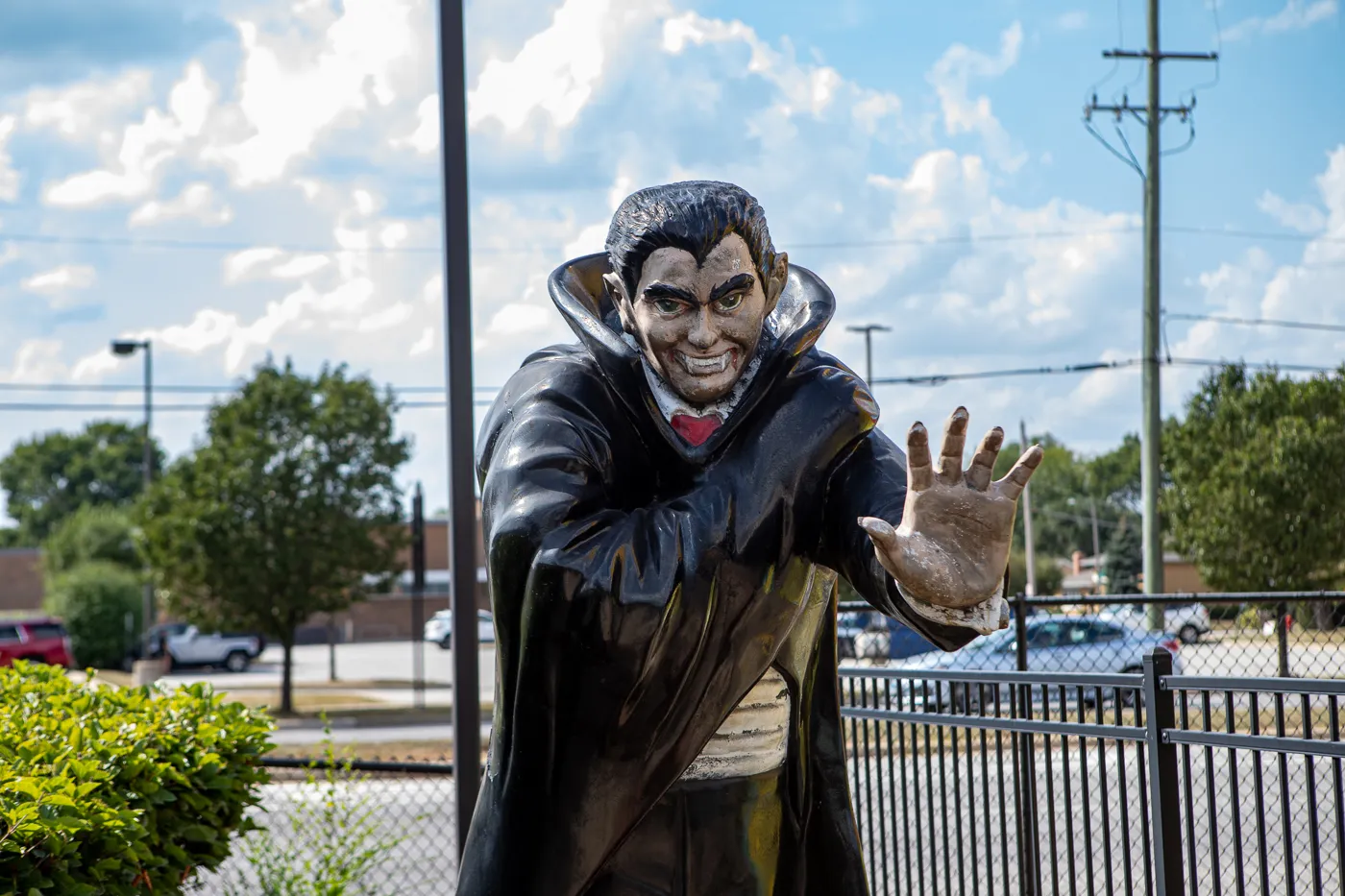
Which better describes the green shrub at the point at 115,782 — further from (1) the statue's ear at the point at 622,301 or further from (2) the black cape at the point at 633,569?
(1) the statue's ear at the point at 622,301

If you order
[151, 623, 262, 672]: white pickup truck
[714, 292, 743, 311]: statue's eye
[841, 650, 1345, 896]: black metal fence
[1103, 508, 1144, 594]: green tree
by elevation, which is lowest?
[151, 623, 262, 672]: white pickup truck

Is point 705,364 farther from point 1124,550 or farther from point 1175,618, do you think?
point 1124,550

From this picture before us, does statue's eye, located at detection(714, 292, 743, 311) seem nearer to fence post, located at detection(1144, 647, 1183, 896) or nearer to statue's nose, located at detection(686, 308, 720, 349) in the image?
statue's nose, located at detection(686, 308, 720, 349)

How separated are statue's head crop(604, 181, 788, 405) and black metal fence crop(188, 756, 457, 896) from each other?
2567mm

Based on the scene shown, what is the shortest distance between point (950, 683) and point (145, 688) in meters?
2.56

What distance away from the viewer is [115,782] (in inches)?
137

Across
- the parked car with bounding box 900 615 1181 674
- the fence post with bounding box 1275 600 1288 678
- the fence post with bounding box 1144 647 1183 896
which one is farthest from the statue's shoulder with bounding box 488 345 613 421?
the parked car with bounding box 900 615 1181 674

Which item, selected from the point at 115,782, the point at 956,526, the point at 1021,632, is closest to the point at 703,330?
the point at 956,526

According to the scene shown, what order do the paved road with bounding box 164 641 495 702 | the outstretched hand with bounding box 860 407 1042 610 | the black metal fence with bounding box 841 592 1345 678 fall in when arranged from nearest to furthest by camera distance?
1. the outstretched hand with bounding box 860 407 1042 610
2. the black metal fence with bounding box 841 592 1345 678
3. the paved road with bounding box 164 641 495 702

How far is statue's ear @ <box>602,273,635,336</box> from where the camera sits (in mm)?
2115

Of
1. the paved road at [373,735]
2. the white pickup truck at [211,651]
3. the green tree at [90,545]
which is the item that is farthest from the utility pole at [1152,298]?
the green tree at [90,545]

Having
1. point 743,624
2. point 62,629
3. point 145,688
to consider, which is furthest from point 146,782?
point 62,629

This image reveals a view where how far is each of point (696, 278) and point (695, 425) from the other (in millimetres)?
226

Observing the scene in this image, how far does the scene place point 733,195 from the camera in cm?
207
